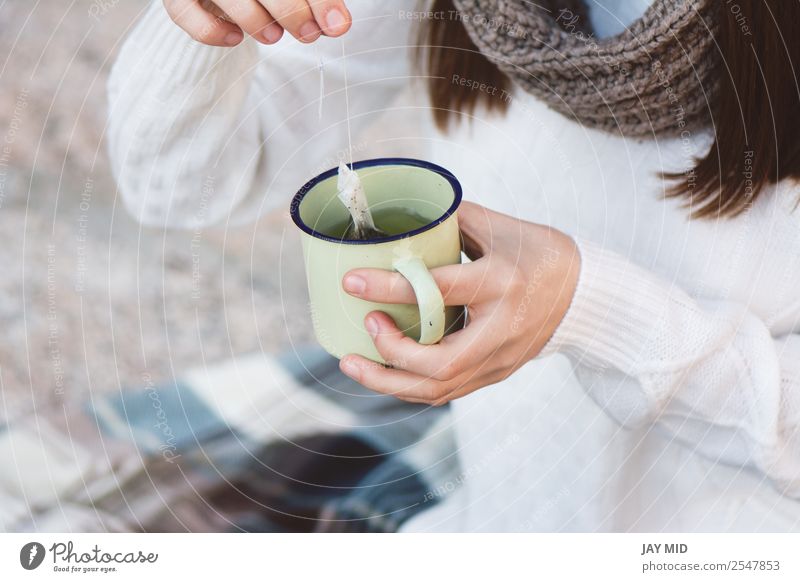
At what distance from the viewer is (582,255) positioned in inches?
11.1

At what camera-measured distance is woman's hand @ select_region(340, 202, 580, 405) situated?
0.22 meters

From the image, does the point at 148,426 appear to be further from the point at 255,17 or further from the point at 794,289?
the point at 794,289

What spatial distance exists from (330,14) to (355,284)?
0.09m

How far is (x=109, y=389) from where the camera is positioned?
30cm

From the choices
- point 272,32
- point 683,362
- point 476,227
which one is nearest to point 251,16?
Answer: point 272,32

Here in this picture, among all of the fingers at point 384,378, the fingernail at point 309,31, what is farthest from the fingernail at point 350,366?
the fingernail at point 309,31

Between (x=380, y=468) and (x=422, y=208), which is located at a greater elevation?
(x=422, y=208)

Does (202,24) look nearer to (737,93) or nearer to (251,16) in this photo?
(251,16)

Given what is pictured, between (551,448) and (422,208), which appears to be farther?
(551,448)

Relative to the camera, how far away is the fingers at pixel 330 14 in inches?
8.4

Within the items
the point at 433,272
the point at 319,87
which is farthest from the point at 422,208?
the point at 319,87

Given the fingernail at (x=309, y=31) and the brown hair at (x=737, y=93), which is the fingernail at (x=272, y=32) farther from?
the brown hair at (x=737, y=93)

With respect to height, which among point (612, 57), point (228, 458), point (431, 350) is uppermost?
point (612, 57)
